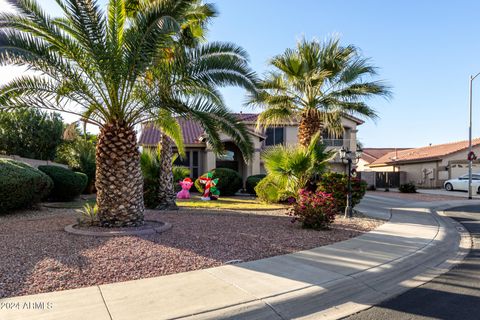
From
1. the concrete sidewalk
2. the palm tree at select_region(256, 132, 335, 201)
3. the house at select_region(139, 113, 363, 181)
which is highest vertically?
the house at select_region(139, 113, 363, 181)

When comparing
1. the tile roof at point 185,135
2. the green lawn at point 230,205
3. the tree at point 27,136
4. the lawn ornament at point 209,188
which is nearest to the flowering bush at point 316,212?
the green lawn at point 230,205

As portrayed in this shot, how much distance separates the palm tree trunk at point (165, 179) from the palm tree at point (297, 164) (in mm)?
3779

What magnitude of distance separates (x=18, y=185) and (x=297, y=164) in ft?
29.9

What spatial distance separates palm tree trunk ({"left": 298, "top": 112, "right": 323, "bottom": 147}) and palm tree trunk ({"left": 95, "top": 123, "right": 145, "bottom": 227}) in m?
8.28

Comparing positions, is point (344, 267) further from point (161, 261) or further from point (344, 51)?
point (344, 51)

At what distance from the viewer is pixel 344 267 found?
593 centimetres

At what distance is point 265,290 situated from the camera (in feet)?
15.6

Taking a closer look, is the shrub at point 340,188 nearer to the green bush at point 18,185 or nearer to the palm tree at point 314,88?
the palm tree at point 314,88

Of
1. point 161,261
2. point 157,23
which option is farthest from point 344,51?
point 161,261

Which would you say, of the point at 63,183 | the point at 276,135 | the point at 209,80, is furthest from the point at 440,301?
the point at 276,135

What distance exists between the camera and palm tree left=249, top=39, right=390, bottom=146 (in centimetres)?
1387

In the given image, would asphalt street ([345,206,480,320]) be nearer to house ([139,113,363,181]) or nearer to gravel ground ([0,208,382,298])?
gravel ground ([0,208,382,298])

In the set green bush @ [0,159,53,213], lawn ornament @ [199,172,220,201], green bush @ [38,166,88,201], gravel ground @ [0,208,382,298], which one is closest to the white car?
gravel ground @ [0,208,382,298]

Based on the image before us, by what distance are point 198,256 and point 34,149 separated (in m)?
19.1
